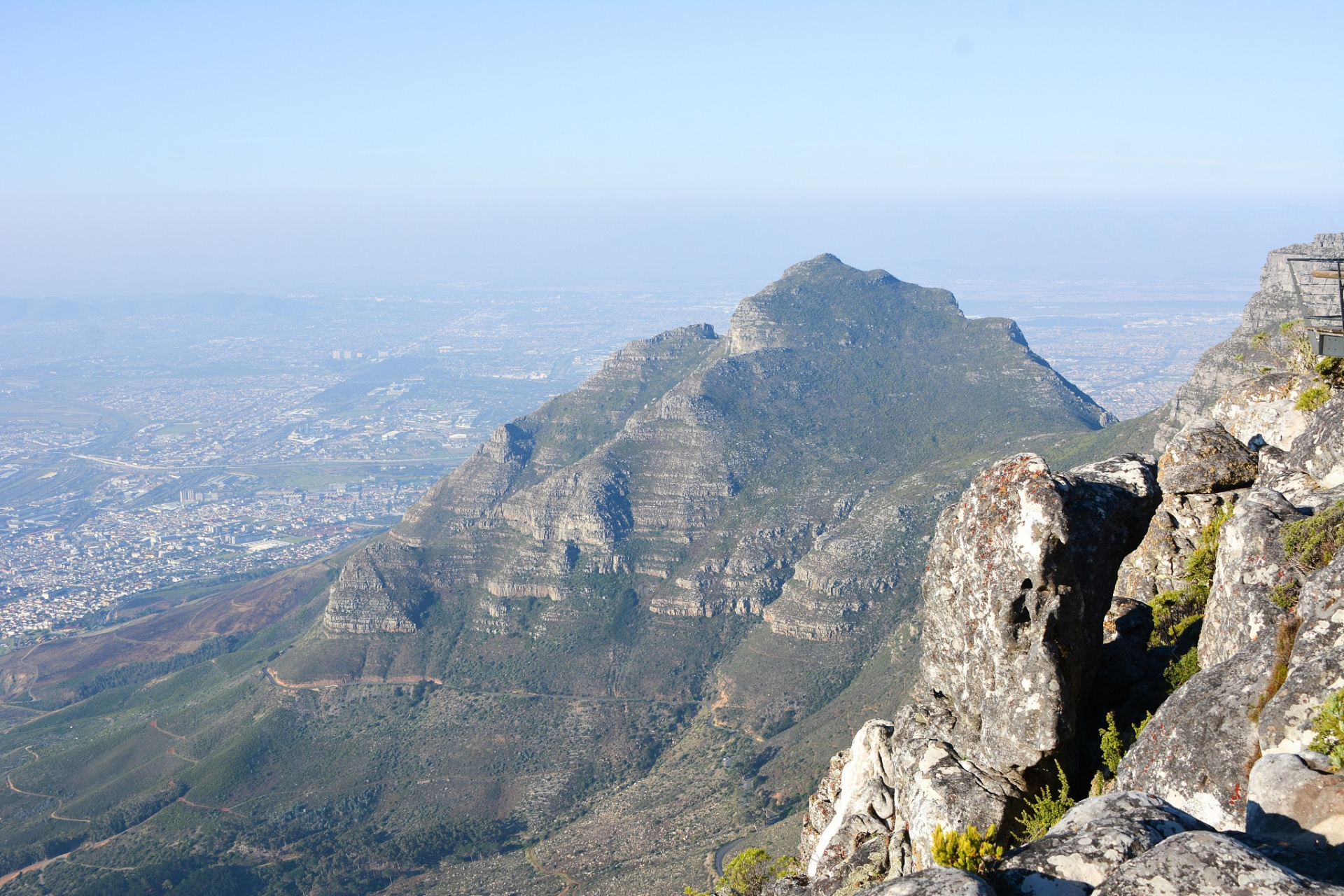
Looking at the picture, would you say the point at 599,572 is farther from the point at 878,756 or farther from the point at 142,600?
the point at 142,600

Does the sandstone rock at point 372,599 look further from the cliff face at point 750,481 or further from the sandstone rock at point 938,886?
the sandstone rock at point 938,886

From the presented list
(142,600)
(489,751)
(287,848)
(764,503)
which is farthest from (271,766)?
(142,600)

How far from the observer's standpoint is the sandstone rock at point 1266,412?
20625 mm

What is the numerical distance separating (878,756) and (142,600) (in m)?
201

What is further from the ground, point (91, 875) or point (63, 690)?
point (91, 875)

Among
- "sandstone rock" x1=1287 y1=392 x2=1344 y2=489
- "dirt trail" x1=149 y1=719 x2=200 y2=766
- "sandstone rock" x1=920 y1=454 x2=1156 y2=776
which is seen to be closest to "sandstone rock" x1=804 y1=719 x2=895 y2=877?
"sandstone rock" x1=920 y1=454 x2=1156 y2=776

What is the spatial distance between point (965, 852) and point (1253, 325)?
88806mm

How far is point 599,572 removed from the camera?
119250mm

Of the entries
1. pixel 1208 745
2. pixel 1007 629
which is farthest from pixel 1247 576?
pixel 1208 745

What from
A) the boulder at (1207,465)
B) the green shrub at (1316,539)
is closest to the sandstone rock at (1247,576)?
the green shrub at (1316,539)

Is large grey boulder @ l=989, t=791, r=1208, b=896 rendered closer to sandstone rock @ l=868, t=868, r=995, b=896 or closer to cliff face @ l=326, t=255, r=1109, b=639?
sandstone rock @ l=868, t=868, r=995, b=896

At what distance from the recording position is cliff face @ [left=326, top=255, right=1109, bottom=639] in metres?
106

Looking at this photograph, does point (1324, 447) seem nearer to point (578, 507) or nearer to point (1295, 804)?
point (1295, 804)

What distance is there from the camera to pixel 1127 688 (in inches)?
651
